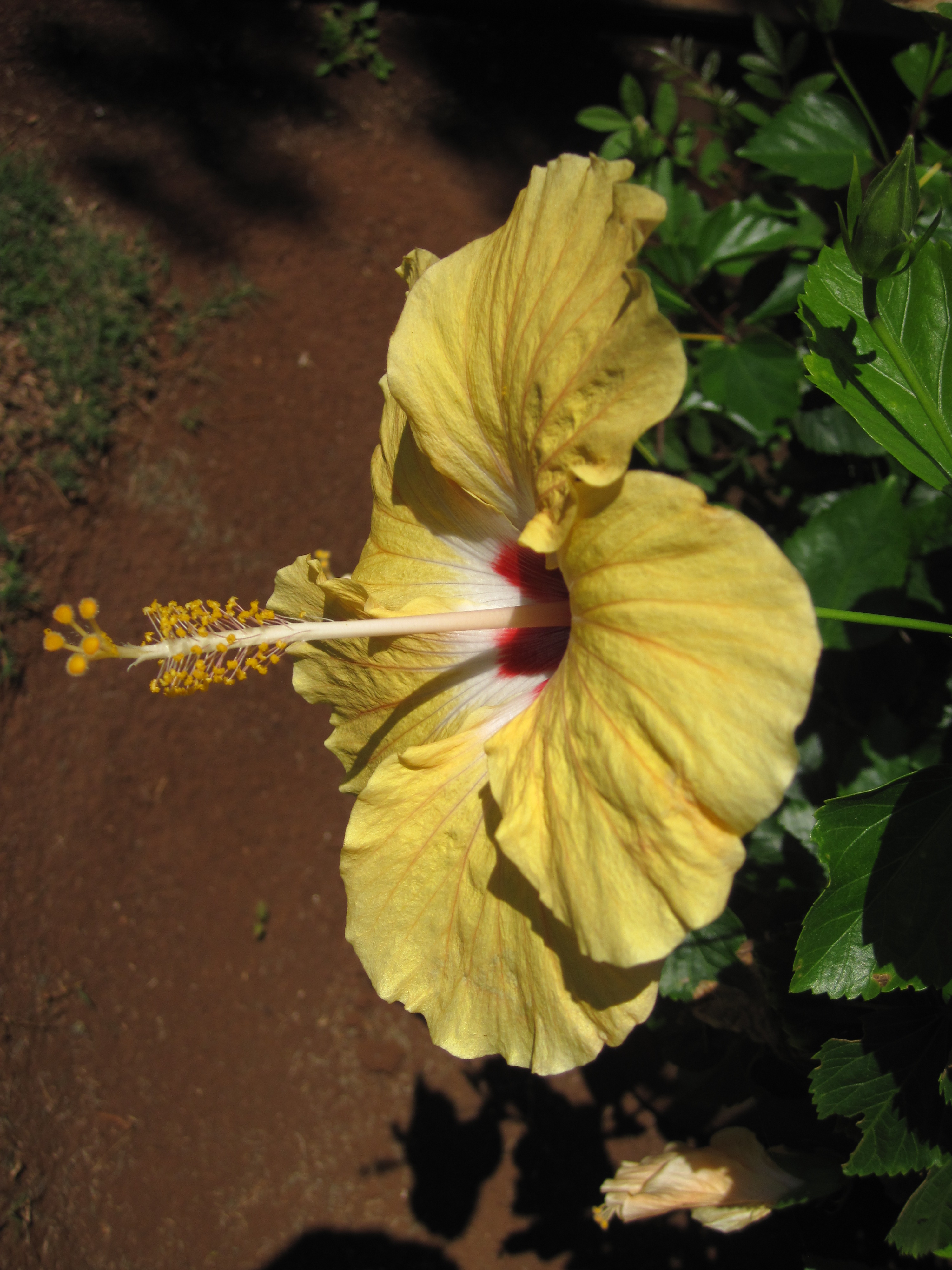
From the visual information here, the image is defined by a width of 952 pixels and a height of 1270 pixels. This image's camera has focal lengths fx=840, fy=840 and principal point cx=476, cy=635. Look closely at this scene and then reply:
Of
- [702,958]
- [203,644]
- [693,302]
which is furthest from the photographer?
[693,302]

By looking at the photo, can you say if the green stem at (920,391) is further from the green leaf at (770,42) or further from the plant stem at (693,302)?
the green leaf at (770,42)

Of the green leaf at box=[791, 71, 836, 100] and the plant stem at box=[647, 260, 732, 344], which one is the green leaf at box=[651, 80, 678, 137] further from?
the plant stem at box=[647, 260, 732, 344]

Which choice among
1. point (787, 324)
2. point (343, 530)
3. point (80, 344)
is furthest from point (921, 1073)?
point (80, 344)

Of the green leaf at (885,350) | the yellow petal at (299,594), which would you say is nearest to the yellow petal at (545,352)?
the yellow petal at (299,594)

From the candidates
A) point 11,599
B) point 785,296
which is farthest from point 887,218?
point 11,599

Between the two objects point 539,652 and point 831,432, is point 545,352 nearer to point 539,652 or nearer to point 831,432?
point 539,652
